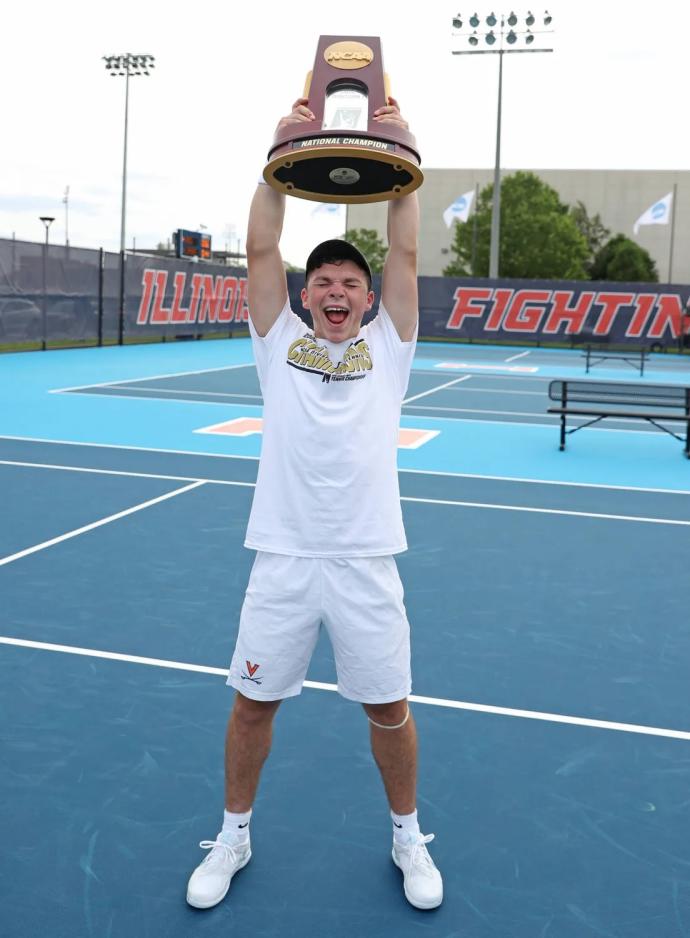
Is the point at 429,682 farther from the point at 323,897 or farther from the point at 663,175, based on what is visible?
the point at 663,175

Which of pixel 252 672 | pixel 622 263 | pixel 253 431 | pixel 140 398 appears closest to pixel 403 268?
pixel 252 672

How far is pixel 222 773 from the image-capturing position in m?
3.87

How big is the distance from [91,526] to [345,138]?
18.0 ft

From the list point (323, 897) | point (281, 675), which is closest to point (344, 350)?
point (281, 675)

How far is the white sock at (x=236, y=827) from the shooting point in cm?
322

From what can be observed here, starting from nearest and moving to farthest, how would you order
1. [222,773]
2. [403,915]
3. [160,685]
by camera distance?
[403,915], [222,773], [160,685]

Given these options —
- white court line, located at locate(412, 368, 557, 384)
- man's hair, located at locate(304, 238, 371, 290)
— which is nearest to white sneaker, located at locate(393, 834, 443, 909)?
man's hair, located at locate(304, 238, 371, 290)

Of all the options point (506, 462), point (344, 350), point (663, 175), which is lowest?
point (506, 462)

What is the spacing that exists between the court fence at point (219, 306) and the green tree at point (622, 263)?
46.3 meters

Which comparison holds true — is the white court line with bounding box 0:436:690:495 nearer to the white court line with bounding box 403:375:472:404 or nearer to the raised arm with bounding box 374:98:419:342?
the white court line with bounding box 403:375:472:404

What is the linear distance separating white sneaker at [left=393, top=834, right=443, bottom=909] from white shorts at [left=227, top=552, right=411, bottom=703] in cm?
52

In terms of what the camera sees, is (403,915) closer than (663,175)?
Yes

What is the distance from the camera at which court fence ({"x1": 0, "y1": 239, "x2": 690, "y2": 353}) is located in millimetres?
25312

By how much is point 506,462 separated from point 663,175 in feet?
310
